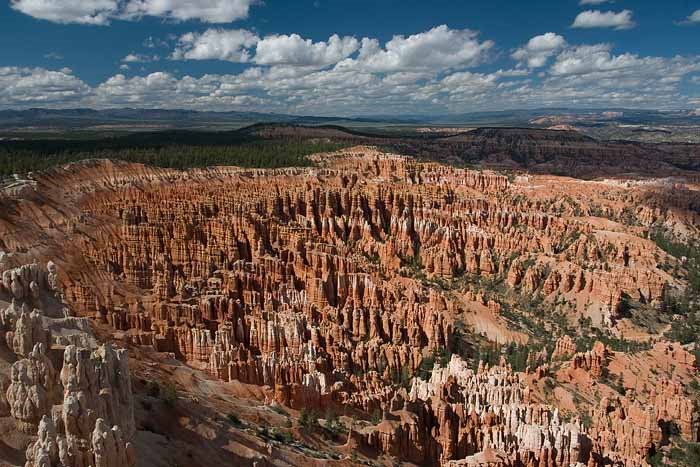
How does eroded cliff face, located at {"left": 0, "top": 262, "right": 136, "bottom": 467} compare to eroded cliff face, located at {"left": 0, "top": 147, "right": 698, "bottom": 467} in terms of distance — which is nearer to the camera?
eroded cliff face, located at {"left": 0, "top": 262, "right": 136, "bottom": 467}

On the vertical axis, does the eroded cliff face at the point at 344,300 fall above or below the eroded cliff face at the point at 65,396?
below

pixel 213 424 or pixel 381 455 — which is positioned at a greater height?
pixel 213 424

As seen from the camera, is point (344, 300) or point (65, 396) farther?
point (344, 300)

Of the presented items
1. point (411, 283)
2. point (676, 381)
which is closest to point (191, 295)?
point (411, 283)

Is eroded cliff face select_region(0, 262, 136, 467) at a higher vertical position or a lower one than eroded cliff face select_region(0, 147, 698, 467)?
higher

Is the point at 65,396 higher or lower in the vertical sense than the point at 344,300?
higher

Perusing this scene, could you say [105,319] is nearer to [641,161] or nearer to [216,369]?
[216,369]

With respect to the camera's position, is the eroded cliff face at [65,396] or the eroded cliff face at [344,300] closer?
the eroded cliff face at [65,396]

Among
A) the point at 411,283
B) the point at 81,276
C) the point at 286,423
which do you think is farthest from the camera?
the point at 411,283
